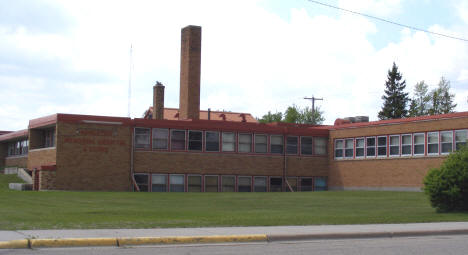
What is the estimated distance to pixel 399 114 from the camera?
8500cm

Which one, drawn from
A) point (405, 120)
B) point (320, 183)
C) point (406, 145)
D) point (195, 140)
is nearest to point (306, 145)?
point (320, 183)

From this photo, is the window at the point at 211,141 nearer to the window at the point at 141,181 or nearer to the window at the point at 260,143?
the window at the point at 260,143

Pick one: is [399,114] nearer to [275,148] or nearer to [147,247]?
[275,148]

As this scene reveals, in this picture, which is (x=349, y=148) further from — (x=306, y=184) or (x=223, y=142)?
(x=223, y=142)

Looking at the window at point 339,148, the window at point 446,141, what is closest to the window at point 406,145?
the window at point 446,141

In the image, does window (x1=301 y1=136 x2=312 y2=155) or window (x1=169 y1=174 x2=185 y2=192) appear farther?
window (x1=301 y1=136 x2=312 y2=155)

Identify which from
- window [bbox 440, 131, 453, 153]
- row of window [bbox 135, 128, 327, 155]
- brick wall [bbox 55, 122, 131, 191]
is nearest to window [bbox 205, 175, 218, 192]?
row of window [bbox 135, 128, 327, 155]

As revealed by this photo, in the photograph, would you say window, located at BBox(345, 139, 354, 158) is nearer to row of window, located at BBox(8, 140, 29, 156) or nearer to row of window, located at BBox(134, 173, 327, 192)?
row of window, located at BBox(134, 173, 327, 192)

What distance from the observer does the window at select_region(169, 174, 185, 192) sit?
42.5 m

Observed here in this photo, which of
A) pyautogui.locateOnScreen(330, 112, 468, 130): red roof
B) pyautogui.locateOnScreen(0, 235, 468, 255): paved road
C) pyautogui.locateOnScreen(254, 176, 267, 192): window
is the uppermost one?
pyautogui.locateOnScreen(330, 112, 468, 130): red roof

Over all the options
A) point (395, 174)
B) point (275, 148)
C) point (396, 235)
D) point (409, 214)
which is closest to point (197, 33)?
point (275, 148)

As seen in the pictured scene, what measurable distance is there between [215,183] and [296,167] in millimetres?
6653

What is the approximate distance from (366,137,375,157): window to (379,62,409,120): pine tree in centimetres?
4262

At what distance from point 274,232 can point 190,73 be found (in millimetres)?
35867
